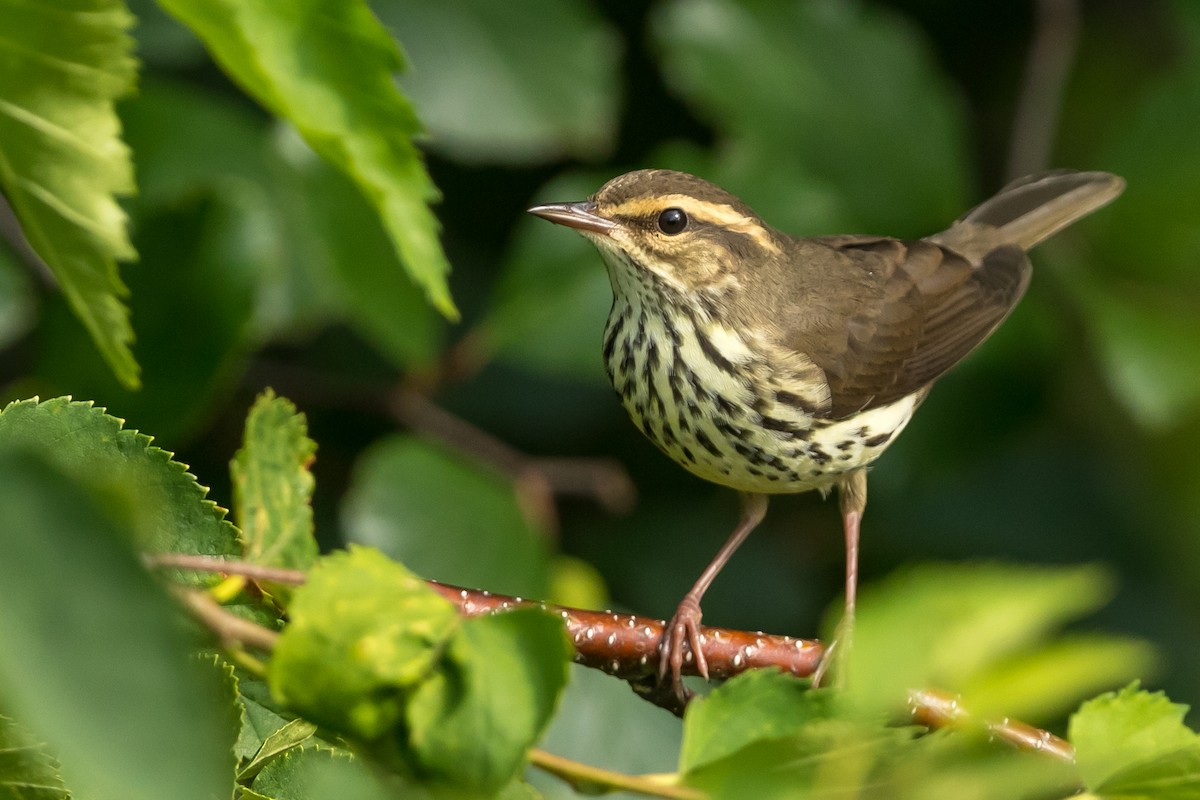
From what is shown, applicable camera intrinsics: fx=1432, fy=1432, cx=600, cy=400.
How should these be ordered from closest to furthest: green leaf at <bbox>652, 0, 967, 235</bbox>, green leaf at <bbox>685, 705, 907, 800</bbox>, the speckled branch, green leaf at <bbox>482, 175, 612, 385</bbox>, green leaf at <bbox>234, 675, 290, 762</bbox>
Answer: green leaf at <bbox>685, 705, 907, 800</bbox> < green leaf at <bbox>234, 675, 290, 762</bbox> < the speckled branch < green leaf at <bbox>482, 175, 612, 385</bbox> < green leaf at <bbox>652, 0, 967, 235</bbox>

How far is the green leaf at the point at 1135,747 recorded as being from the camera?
4.49 feet

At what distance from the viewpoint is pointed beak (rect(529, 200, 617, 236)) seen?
2932 mm

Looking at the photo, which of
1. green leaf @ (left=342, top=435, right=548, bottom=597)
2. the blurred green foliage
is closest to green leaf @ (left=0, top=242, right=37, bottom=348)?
the blurred green foliage

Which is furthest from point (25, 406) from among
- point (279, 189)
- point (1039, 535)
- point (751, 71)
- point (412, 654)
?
point (1039, 535)

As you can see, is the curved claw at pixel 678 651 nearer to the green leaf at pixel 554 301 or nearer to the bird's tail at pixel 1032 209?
the green leaf at pixel 554 301

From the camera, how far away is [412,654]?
1.18 m

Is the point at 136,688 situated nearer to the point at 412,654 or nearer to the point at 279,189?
the point at 412,654

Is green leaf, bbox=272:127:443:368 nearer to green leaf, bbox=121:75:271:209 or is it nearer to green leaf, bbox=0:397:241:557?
green leaf, bbox=121:75:271:209

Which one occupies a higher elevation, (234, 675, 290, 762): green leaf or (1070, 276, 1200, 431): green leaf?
(1070, 276, 1200, 431): green leaf

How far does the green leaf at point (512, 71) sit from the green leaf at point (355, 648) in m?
2.93

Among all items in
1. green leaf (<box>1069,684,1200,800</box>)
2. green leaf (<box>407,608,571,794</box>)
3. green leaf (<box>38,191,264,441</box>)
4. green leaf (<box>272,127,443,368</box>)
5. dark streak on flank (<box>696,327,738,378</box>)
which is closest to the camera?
green leaf (<box>407,608,571,794</box>)

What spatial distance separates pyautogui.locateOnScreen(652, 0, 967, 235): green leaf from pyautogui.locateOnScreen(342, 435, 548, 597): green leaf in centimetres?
143

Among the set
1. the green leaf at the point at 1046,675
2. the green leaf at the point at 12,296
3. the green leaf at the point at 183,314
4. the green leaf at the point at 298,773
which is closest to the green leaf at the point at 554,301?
the green leaf at the point at 183,314

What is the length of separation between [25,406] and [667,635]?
1.15m
